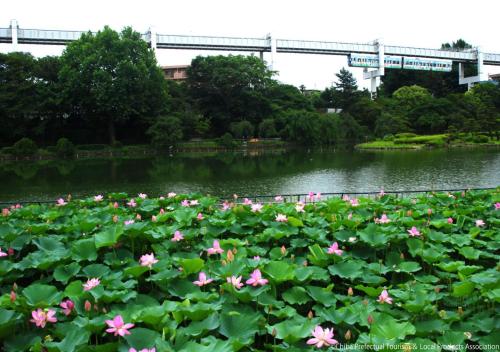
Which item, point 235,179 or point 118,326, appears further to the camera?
point 235,179

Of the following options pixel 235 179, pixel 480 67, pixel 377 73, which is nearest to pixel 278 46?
pixel 377 73

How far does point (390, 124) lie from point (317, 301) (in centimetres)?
4432

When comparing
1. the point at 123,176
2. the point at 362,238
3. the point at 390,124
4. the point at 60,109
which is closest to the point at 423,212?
the point at 362,238

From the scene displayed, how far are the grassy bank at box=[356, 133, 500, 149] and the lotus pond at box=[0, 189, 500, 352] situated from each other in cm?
3705

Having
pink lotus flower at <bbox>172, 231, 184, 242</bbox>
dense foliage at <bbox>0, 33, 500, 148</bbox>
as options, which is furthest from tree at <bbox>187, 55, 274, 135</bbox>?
pink lotus flower at <bbox>172, 231, 184, 242</bbox>

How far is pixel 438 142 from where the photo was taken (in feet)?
130

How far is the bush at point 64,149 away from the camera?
34.1 m

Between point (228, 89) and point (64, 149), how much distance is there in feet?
53.3

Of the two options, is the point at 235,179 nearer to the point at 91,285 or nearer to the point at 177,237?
the point at 177,237

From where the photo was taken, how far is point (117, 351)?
215 cm

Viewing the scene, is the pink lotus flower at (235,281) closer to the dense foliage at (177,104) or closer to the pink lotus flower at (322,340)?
the pink lotus flower at (322,340)

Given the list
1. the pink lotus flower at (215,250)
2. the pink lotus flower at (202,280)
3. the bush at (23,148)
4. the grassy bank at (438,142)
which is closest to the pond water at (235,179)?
the bush at (23,148)

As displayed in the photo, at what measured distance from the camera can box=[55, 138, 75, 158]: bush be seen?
34.1 m

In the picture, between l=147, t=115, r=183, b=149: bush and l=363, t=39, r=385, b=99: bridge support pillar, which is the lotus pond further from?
l=363, t=39, r=385, b=99: bridge support pillar
